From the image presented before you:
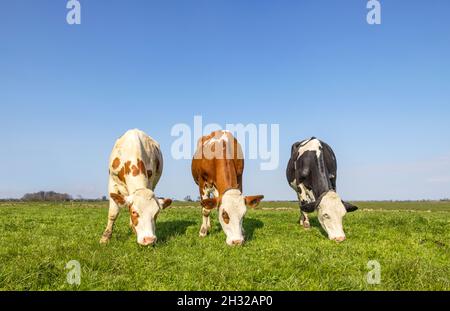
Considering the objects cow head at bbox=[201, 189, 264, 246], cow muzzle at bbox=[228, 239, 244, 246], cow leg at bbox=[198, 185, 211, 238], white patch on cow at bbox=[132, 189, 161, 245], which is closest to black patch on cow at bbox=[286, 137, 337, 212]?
cow head at bbox=[201, 189, 264, 246]

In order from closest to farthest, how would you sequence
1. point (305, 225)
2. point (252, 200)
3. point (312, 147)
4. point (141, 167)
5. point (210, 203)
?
point (210, 203), point (252, 200), point (141, 167), point (312, 147), point (305, 225)

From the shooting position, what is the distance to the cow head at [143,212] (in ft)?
25.7

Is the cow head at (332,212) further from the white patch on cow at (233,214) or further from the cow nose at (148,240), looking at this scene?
the cow nose at (148,240)

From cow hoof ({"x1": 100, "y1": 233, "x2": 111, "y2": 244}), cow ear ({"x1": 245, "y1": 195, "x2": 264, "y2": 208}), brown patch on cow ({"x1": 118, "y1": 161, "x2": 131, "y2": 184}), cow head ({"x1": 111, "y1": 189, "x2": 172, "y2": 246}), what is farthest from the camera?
brown patch on cow ({"x1": 118, "y1": 161, "x2": 131, "y2": 184})

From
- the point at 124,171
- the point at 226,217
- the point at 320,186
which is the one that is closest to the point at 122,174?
the point at 124,171

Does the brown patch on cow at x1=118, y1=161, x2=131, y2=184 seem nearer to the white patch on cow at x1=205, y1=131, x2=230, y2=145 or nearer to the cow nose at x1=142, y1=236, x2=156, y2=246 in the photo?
the cow nose at x1=142, y1=236, x2=156, y2=246

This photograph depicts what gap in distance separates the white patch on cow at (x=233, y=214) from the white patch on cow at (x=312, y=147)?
373cm

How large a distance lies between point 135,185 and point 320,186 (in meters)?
5.19

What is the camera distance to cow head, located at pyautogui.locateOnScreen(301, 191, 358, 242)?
367 inches


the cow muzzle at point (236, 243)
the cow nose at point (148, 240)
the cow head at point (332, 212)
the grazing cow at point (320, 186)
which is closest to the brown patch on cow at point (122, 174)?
the cow nose at point (148, 240)

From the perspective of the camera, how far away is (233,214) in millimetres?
8570

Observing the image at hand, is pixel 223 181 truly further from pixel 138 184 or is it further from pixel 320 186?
pixel 320 186
